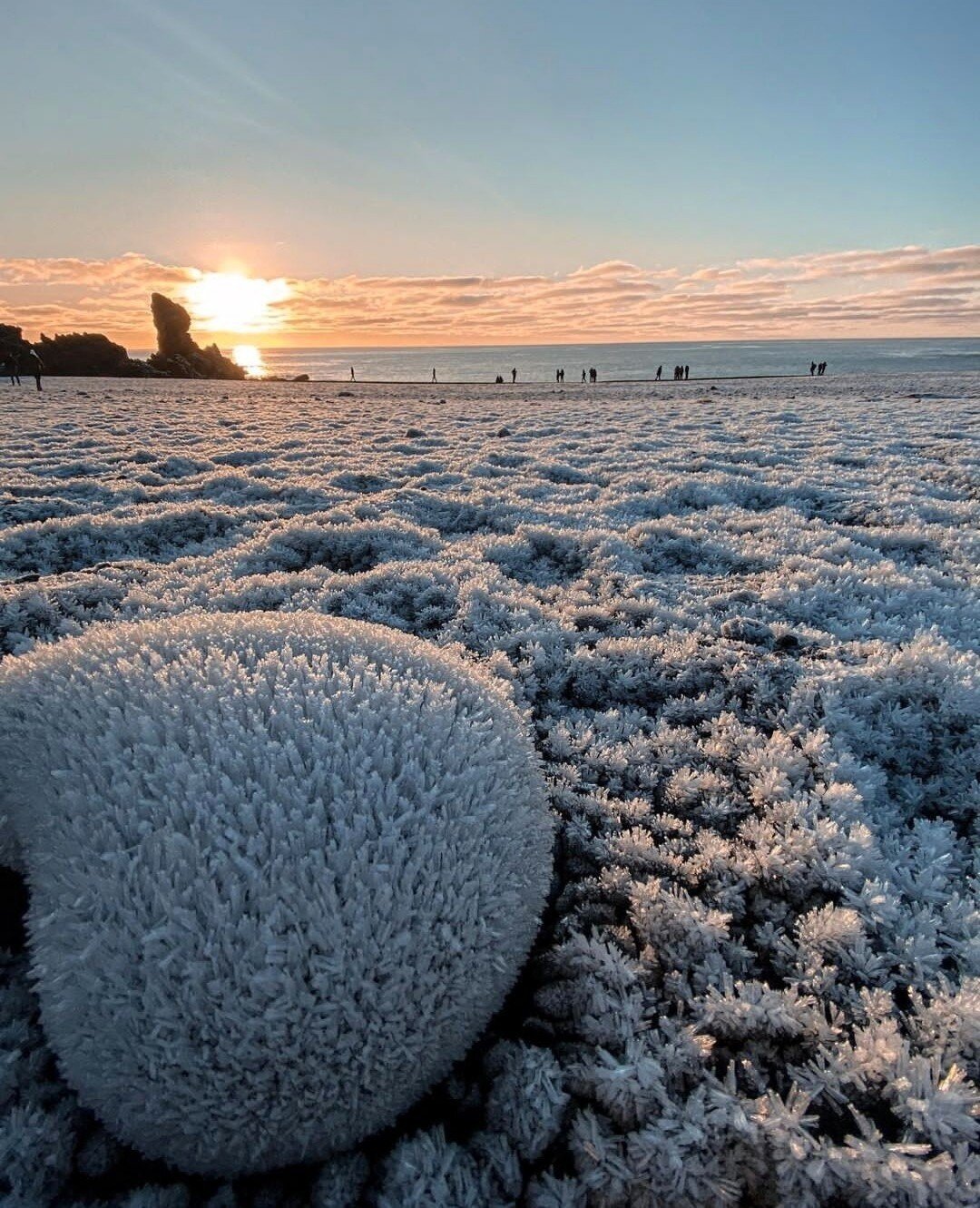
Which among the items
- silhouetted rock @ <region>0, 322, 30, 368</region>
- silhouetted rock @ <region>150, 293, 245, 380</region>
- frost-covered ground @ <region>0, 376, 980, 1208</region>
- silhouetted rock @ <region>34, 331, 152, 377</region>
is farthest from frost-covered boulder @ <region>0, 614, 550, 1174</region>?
A: silhouetted rock @ <region>150, 293, 245, 380</region>

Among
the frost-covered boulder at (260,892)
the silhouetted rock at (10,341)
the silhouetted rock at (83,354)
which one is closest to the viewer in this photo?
the frost-covered boulder at (260,892)

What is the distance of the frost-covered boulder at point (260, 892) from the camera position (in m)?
2.24

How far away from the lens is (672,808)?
4.09 meters

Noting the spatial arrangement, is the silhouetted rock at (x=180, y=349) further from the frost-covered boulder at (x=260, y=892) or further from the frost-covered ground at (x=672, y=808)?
the frost-covered boulder at (x=260, y=892)

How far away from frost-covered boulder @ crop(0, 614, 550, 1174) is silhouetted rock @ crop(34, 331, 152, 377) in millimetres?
92297

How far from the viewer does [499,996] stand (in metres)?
2.78

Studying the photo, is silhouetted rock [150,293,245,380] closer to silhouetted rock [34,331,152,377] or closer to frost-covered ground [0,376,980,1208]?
silhouetted rock [34,331,152,377]

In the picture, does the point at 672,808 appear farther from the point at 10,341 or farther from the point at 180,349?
the point at 180,349

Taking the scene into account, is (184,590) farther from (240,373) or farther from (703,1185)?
(240,373)

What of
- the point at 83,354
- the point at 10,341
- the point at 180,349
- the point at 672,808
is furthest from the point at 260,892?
the point at 180,349

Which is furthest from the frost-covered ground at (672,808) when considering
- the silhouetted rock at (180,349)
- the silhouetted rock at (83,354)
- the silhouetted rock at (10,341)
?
the silhouetted rock at (180,349)

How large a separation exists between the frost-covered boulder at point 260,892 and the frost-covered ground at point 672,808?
290 millimetres

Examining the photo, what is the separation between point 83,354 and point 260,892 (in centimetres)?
9847

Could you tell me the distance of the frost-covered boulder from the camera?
7.34ft
